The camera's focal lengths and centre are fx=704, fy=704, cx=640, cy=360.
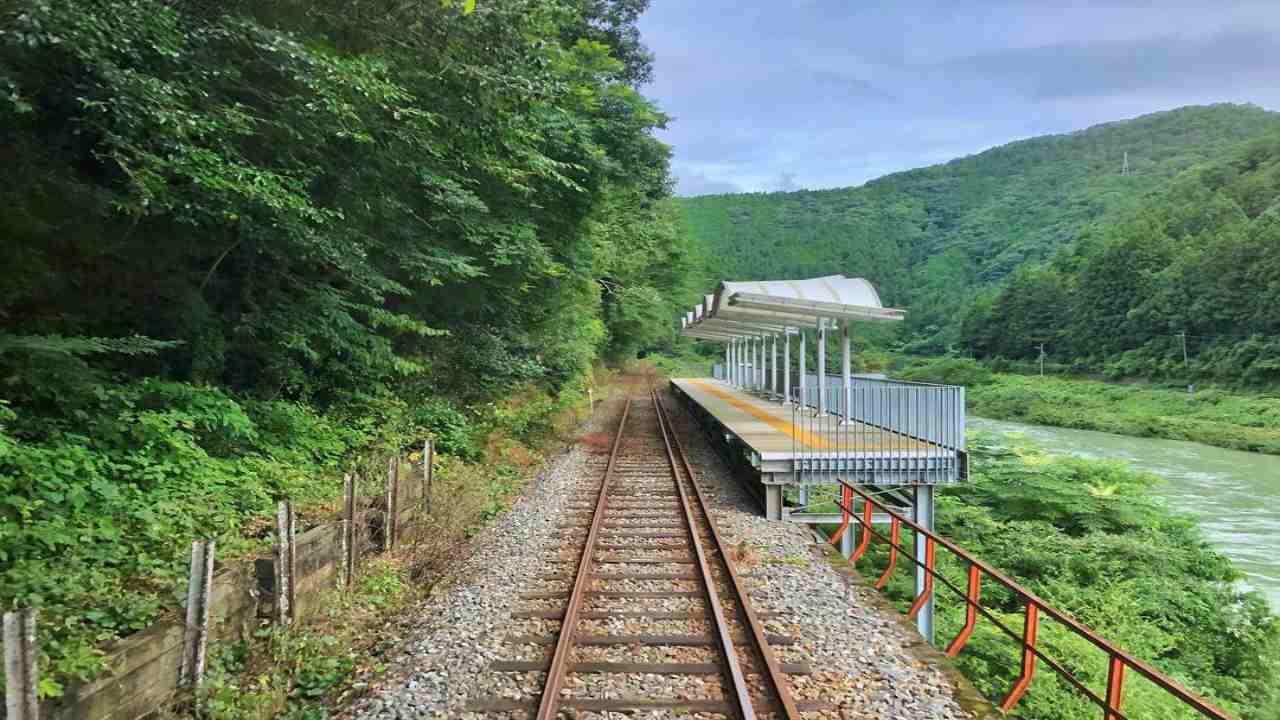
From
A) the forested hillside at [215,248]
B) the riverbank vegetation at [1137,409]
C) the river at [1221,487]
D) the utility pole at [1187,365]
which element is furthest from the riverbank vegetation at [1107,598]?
the utility pole at [1187,365]

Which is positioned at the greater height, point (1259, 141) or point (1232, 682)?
point (1259, 141)

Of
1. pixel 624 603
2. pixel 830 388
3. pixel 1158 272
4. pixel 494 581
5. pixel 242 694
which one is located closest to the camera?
pixel 242 694

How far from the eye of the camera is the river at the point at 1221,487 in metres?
14.5

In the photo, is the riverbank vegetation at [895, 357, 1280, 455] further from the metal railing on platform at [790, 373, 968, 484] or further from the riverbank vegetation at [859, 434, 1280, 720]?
the metal railing on platform at [790, 373, 968, 484]

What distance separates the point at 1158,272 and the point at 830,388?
239 feet

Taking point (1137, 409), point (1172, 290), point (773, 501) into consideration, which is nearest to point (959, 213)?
point (1172, 290)

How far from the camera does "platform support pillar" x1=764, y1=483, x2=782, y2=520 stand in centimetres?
1038

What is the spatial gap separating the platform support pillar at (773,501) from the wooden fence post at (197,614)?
7.49 meters

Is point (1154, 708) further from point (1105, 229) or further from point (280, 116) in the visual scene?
point (1105, 229)

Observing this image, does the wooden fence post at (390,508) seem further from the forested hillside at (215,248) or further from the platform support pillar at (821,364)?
the platform support pillar at (821,364)

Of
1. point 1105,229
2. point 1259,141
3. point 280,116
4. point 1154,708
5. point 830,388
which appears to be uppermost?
point 1259,141

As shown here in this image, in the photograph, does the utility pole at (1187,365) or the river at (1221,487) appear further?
the utility pole at (1187,365)

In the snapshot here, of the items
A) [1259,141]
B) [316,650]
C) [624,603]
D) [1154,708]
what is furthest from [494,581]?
[1259,141]

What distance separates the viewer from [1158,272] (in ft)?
230
